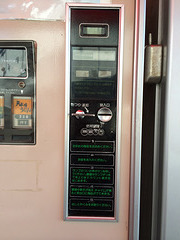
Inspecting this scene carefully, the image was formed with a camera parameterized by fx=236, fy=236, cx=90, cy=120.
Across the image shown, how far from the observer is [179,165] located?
46.1 inches

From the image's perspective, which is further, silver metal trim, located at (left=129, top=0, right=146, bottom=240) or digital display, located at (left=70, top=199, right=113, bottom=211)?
digital display, located at (left=70, top=199, right=113, bottom=211)

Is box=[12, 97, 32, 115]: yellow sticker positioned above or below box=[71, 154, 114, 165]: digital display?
above

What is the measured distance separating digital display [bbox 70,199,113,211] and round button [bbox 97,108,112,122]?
1.46 ft

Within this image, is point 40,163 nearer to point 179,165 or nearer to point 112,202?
point 112,202

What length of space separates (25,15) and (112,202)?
42.6 inches

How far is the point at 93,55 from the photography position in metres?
1.22

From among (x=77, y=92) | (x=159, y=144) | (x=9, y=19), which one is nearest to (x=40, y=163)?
(x=77, y=92)

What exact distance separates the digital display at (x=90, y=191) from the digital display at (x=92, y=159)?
0.45 feet

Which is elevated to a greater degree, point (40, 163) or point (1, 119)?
point (1, 119)

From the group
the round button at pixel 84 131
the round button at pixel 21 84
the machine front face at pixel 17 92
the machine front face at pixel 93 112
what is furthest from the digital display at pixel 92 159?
the round button at pixel 21 84

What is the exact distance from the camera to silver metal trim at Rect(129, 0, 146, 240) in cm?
118

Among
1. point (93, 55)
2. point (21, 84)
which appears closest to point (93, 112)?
point (93, 55)

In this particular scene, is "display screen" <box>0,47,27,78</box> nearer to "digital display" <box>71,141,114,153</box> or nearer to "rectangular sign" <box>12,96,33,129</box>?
"rectangular sign" <box>12,96,33,129</box>

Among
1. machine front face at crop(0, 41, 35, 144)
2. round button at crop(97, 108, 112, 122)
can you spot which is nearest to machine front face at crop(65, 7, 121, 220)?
round button at crop(97, 108, 112, 122)
